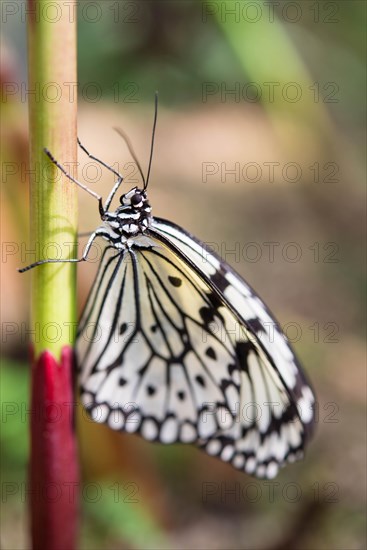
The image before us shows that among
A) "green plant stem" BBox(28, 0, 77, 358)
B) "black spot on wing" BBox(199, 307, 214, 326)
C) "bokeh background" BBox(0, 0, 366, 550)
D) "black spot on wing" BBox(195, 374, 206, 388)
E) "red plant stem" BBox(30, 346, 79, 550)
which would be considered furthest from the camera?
"bokeh background" BBox(0, 0, 366, 550)

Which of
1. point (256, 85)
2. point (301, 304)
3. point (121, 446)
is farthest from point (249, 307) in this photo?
point (301, 304)

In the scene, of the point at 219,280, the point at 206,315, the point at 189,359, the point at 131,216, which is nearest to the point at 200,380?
the point at 189,359

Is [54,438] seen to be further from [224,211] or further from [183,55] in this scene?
[183,55]

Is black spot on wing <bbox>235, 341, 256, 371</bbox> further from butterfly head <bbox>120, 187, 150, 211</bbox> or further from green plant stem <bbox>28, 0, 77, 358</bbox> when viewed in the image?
green plant stem <bbox>28, 0, 77, 358</bbox>

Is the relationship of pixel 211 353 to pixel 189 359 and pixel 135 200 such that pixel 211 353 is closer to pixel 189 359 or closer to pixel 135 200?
pixel 189 359

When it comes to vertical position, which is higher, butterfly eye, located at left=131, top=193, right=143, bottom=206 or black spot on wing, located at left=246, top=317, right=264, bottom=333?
butterfly eye, located at left=131, top=193, right=143, bottom=206

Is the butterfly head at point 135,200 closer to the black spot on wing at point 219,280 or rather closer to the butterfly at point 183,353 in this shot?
the butterfly at point 183,353

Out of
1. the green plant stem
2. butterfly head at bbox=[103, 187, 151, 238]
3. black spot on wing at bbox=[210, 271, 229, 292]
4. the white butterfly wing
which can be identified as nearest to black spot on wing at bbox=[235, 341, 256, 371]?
the white butterfly wing
